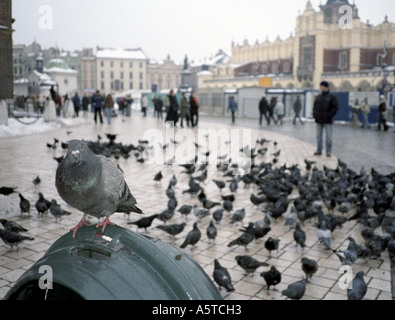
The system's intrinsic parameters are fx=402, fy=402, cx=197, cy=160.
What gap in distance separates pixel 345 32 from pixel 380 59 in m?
5.85

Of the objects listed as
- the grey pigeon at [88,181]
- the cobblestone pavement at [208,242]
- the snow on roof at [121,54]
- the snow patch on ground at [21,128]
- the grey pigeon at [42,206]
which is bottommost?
the cobblestone pavement at [208,242]

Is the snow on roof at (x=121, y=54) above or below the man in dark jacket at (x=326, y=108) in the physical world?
above

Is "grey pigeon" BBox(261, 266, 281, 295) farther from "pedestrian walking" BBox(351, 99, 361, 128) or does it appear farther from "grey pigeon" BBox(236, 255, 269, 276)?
"pedestrian walking" BBox(351, 99, 361, 128)

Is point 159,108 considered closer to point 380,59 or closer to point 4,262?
point 4,262

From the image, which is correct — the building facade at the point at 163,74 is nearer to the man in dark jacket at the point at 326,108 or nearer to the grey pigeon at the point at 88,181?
the man in dark jacket at the point at 326,108

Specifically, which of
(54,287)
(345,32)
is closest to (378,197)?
(54,287)

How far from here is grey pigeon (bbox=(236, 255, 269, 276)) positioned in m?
4.11

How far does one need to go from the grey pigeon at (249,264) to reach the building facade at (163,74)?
104m

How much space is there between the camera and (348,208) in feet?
20.4

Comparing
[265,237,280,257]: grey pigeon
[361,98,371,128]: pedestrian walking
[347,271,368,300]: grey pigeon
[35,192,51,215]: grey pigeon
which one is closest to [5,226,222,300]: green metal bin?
[347,271,368,300]: grey pigeon

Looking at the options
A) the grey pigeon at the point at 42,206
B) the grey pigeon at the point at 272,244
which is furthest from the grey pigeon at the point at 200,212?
the grey pigeon at the point at 42,206

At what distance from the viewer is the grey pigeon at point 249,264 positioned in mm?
4105

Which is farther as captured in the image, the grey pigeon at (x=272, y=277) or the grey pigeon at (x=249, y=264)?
the grey pigeon at (x=249, y=264)

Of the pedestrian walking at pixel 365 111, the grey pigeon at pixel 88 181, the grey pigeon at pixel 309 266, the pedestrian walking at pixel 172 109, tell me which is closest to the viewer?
the grey pigeon at pixel 88 181
